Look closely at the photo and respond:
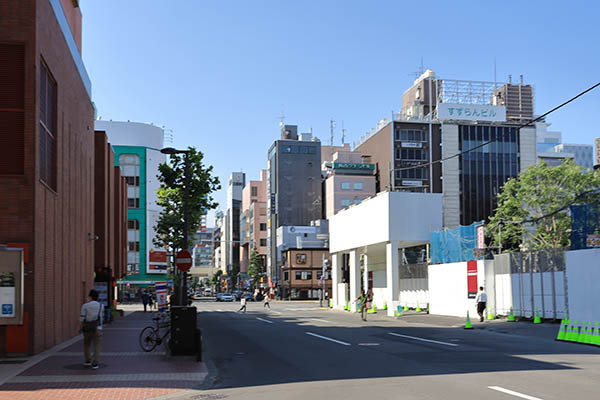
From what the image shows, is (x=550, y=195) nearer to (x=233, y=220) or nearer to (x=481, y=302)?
(x=481, y=302)

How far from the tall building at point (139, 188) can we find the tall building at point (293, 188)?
92.2ft

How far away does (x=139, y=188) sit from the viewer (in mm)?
95562

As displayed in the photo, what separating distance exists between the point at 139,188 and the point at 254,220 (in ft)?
159

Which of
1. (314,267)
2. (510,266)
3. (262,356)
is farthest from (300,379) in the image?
(314,267)

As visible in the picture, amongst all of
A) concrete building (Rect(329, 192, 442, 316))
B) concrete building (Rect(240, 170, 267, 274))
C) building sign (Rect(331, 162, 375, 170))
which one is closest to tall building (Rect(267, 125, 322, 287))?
concrete building (Rect(240, 170, 267, 274))

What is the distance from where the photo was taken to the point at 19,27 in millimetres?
18312

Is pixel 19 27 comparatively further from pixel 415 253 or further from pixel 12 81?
pixel 415 253

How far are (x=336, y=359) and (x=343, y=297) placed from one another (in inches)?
1626

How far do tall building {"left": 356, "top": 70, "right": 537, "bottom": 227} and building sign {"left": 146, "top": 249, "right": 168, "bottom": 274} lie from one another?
115 ft

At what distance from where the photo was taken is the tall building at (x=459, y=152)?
327ft

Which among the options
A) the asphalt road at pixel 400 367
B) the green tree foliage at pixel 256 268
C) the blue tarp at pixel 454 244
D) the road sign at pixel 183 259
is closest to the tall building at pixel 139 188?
the green tree foliage at pixel 256 268

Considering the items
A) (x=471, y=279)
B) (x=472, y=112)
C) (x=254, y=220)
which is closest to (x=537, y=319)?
(x=471, y=279)

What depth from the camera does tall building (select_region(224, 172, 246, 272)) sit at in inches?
7210

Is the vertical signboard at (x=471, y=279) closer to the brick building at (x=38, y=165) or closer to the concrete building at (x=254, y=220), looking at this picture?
the brick building at (x=38, y=165)
